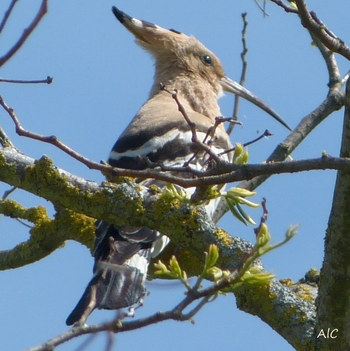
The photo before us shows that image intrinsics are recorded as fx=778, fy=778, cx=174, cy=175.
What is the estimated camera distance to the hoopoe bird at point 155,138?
285cm

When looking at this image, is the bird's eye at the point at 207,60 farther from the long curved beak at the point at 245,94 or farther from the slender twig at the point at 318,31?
the slender twig at the point at 318,31

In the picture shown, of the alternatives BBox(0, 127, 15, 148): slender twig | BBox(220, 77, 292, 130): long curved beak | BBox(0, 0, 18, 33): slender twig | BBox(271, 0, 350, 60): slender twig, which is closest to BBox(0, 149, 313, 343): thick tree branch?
BBox(0, 127, 15, 148): slender twig

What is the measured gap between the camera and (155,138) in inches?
163

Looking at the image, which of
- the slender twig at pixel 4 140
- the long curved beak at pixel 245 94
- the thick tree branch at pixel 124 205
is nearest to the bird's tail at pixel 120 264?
the thick tree branch at pixel 124 205

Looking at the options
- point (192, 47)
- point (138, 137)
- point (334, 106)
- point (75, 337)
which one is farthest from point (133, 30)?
point (75, 337)

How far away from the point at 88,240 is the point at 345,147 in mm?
1523

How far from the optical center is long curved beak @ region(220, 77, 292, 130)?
19.7 feet

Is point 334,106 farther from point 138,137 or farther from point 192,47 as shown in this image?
point 192,47

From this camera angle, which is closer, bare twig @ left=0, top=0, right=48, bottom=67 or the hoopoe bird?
bare twig @ left=0, top=0, right=48, bottom=67

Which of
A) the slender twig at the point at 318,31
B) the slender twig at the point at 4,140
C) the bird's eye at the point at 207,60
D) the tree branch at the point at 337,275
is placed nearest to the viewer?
the slender twig at the point at 318,31

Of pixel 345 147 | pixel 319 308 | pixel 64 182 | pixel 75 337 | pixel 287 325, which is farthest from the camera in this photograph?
pixel 64 182

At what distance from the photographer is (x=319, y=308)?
2.33m

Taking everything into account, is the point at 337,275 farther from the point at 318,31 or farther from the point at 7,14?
the point at 7,14

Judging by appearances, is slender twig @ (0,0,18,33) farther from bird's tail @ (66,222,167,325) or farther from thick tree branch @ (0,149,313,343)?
bird's tail @ (66,222,167,325)
